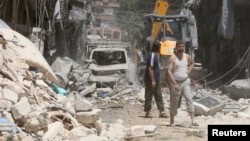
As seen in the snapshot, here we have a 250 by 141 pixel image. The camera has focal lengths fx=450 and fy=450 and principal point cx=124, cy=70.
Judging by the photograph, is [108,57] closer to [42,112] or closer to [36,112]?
[42,112]

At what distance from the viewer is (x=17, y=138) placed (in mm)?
6098

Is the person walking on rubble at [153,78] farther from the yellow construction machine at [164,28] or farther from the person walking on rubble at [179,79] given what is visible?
the yellow construction machine at [164,28]

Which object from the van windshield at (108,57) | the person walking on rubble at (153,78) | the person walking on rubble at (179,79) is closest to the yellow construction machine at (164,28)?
the van windshield at (108,57)

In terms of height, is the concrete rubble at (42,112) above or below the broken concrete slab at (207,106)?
above

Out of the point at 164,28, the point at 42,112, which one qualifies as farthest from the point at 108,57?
the point at 42,112

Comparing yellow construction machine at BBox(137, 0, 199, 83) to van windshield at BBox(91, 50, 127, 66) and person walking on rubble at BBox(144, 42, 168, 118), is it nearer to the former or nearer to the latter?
van windshield at BBox(91, 50, 127, 66)

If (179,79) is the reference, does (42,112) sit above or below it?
below

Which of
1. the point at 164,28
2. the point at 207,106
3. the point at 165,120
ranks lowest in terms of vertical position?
the point at 165,120

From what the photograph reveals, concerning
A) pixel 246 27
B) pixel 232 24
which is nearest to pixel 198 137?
pixel 232 24

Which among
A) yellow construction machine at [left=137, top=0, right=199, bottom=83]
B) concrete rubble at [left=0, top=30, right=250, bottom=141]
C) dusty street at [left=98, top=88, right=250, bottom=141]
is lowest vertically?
dusty street at [left=98, top=88, right=250, bottom=141]

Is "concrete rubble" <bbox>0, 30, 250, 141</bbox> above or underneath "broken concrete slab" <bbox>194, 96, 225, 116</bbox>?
above

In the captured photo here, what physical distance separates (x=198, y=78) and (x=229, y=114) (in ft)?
23.0

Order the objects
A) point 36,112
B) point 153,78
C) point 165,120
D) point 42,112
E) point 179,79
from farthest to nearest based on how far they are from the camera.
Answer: point 153,78, point 165,120, point 179,79, point 42,112, point 36,112

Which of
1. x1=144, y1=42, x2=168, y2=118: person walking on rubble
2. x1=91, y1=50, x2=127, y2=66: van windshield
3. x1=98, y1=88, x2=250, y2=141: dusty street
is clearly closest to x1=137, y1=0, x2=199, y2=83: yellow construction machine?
x1=91, y1=50, x2=127, y2=66: van windshield
